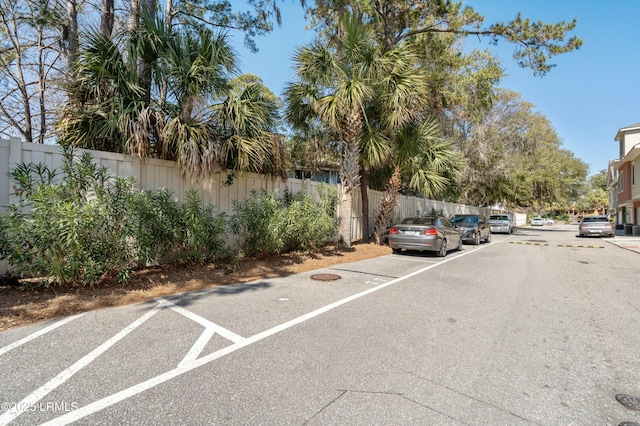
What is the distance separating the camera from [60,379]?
2980 millimetres

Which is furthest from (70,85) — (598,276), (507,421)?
(598,276)

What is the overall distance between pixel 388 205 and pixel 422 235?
9.36ft

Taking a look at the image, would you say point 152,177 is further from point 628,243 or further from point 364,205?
point 628,243

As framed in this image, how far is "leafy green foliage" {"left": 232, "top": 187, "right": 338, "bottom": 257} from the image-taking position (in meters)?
8.44

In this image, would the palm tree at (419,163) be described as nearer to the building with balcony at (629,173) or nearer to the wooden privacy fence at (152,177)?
the wooden privacy fence at (152,177)

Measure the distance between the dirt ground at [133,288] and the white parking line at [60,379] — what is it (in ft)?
4.45

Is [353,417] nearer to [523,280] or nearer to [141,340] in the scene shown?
[141,340]

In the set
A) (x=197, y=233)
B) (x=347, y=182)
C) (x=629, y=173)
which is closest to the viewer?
(x=197, y=233)

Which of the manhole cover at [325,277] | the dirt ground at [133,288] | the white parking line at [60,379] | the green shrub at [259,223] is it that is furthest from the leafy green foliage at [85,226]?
the manhole cover at [325,277]

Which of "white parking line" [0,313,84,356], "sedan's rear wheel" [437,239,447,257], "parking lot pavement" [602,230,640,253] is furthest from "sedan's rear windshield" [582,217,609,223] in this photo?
"white parking line" [0,313,84,356]

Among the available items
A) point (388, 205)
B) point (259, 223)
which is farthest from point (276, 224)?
point (388, 205)

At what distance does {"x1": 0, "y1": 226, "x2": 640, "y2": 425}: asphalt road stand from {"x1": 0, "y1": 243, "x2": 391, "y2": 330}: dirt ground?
0.42 meters

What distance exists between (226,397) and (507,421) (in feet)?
7.40

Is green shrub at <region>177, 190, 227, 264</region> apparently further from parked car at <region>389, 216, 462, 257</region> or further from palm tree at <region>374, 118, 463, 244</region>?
palm tree at <region>374, 118, 463, 244</region>
